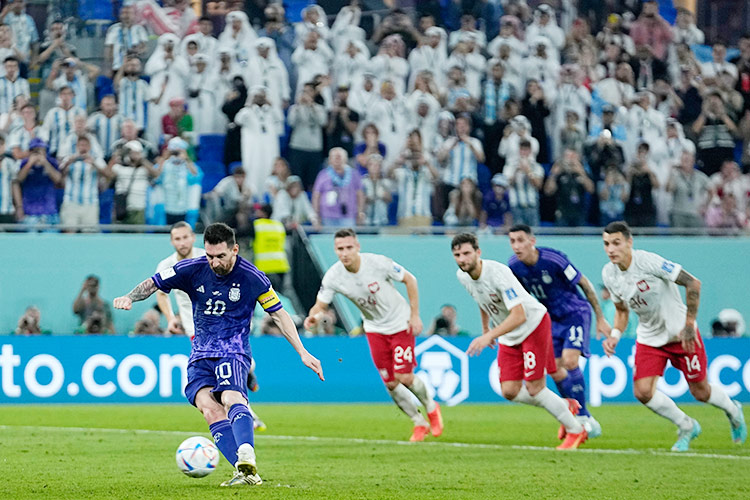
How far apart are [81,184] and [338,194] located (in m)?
4.19

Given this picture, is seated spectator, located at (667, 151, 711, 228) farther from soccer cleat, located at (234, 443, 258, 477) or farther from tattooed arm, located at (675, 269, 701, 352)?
soccer cleat, located at (234, 443, 258, 477)

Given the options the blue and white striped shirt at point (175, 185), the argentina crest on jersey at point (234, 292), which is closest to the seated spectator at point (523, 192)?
the blue and white striped shirt at point (175, 185)

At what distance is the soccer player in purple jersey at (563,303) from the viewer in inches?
519

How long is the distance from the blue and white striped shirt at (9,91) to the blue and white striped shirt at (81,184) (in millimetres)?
1927

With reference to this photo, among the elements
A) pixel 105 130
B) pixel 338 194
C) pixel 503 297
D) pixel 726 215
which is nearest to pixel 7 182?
pixel 105 130

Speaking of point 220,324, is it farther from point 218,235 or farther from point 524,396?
point 524,396

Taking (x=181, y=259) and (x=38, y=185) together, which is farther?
(x=38, y=185)

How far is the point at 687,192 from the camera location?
21.9 meters

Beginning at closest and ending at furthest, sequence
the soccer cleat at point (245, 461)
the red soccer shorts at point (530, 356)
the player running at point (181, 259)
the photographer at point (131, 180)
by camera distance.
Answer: the soccer cleat at point (245, 461)
the red soccer shorts at point (530, 356)
the player running at point (181, 259)
the photographer at point (131, 180)

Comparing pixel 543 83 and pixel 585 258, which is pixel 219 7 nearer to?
pixel 543 83

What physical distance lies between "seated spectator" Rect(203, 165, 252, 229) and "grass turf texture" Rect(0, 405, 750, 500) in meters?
3.52

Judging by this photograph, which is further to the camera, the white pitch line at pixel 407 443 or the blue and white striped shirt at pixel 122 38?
the blue and white striped shirt at pixel 122 38

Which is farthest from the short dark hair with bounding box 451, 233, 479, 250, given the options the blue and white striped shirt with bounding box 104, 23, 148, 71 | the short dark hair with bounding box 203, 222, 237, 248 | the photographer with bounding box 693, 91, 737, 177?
the photographer with bounding box 693, 91, 737, 177

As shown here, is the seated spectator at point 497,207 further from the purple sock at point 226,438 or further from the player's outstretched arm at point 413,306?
the purple sock at point 226,438
